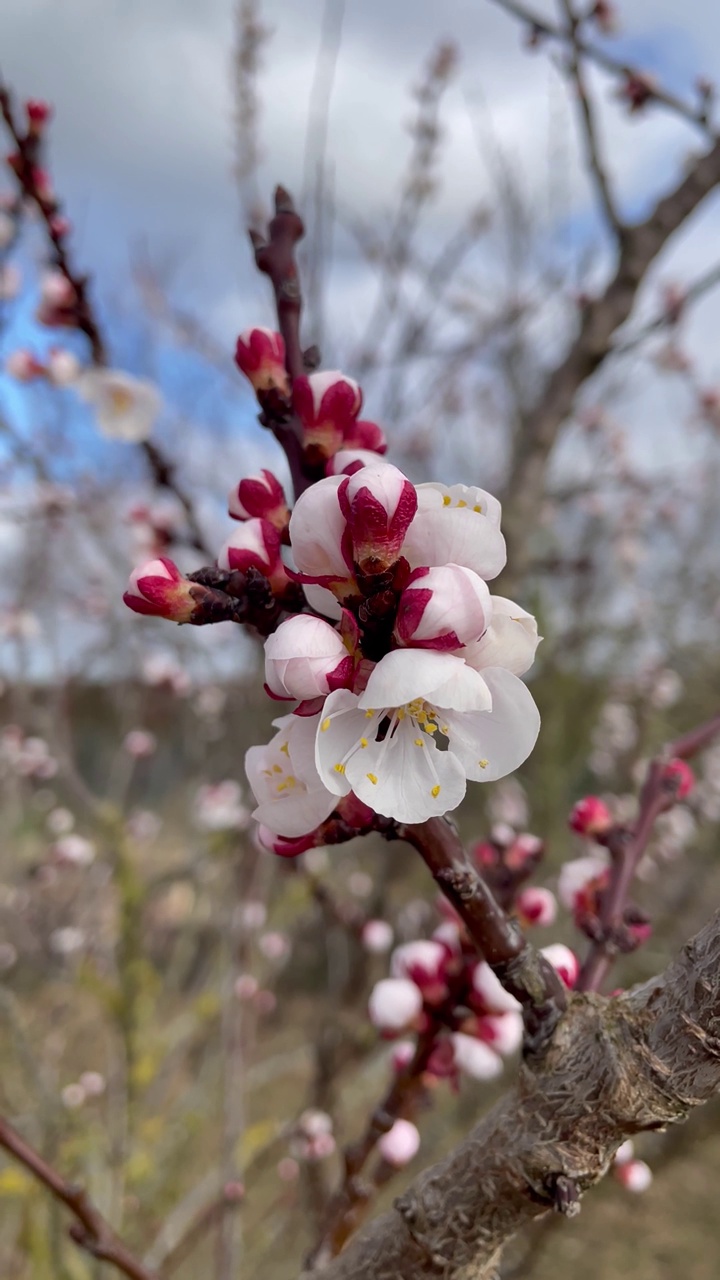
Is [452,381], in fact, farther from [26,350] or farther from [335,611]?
[335,611]

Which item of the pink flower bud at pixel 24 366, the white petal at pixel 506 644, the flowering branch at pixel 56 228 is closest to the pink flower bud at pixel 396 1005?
the white petal at pixel 506 644

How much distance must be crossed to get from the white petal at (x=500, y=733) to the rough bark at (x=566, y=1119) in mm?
156

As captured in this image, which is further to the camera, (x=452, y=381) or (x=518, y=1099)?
(x=452, y=381)

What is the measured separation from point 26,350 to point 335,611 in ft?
7.68

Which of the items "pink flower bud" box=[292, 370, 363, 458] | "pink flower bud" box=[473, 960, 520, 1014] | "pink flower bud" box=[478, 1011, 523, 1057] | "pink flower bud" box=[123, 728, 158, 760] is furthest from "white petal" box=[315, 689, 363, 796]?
"pink flower bud" box=[123, 728, 158, 760]

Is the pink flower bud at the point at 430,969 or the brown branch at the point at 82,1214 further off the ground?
the pink flower bud at the point at 430,969

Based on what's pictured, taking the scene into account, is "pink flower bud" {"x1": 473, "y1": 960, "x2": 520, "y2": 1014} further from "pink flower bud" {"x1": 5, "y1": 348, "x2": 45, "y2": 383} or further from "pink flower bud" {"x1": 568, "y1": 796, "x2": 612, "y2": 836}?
"pink flower bud" {"x1": 5, "y1": 348, "x2": 45, "y2": 383}

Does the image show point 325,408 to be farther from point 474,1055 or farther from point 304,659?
point 474,1055

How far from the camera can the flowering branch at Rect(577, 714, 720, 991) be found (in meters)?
0.75

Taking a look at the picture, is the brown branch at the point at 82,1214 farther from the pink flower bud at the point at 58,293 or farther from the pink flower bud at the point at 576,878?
the pink flower bud at the point at 58,293

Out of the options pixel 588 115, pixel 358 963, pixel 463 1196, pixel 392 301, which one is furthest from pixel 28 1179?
pixel 392 301

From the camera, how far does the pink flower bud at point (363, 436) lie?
57 centimetres

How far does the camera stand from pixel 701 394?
16.8ft

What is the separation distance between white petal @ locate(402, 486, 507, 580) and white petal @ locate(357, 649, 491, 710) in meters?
0.06
